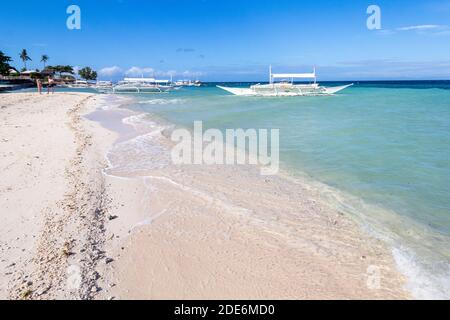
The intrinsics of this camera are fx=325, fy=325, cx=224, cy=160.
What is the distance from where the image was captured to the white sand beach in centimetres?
432

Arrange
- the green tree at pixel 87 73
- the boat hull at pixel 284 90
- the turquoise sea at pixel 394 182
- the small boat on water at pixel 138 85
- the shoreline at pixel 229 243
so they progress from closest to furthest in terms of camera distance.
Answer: the shoreline at pixel 229 243, the turquoise sea at pixel 394 182, the boat hull at pixel 284 90, the small boat on water at pixel 138 85, the green tree at pixel 87 73

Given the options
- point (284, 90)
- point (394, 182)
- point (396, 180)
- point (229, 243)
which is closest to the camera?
point (229, 243)

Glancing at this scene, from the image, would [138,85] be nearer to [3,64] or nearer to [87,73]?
[3,64]

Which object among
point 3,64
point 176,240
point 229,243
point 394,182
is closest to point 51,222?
point 176,240

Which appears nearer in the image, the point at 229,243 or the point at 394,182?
the point at 229,243

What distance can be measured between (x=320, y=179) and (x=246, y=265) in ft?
16.1

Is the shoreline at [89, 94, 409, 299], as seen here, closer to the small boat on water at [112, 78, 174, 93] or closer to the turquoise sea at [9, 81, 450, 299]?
the turquoise sea at [9, 81, 450, 299]

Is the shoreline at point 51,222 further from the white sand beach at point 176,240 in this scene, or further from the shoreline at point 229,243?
the shoreline at point 229,243

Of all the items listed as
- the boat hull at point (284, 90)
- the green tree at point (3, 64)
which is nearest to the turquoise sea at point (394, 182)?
the boat hull at point (284, 90)

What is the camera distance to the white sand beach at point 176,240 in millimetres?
4320

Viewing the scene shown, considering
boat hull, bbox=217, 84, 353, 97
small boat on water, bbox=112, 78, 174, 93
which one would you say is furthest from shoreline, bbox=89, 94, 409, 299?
small boat on water, bbox=112, 78, 174, 93

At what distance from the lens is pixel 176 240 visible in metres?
5.58

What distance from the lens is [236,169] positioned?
10094 mm
